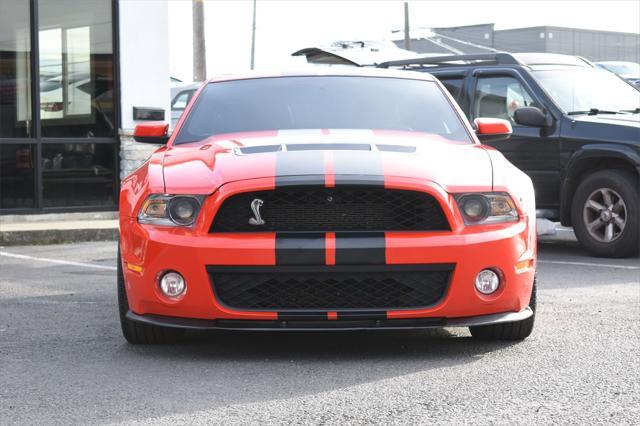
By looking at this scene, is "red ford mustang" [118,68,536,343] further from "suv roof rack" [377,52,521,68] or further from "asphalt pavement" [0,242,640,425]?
"suv roof rack" [377,52,521,68]

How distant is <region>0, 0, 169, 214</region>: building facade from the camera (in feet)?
44.1

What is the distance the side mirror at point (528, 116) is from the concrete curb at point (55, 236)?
478 centimetres

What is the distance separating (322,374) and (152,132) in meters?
2.32

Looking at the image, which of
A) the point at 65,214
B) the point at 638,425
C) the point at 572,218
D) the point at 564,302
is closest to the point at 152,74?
the point at 65,214

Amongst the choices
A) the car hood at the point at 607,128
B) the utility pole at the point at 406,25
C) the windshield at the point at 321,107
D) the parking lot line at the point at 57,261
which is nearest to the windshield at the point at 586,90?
the car hood at the point at 607,128

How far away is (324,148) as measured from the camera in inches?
224

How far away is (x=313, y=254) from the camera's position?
17.3ft

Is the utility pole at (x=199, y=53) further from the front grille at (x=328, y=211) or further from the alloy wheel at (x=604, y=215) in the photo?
the front grille at (x=328, y=211)

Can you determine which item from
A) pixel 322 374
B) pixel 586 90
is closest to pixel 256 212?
pixel 322 374

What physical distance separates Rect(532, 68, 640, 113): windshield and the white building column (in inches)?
206

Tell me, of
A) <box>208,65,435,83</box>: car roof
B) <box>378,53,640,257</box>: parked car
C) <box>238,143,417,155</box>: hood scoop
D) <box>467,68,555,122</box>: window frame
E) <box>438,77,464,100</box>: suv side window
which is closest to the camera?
<box>238,143,417,155</box>: hood scoop

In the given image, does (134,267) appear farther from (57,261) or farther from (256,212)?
(57,261)

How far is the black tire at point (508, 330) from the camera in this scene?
19.0 feet

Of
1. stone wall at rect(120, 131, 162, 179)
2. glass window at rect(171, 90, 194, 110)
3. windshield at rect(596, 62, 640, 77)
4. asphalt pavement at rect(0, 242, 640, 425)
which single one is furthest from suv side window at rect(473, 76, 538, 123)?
Answer: windshield at rect(596, 62, 640, 77)
